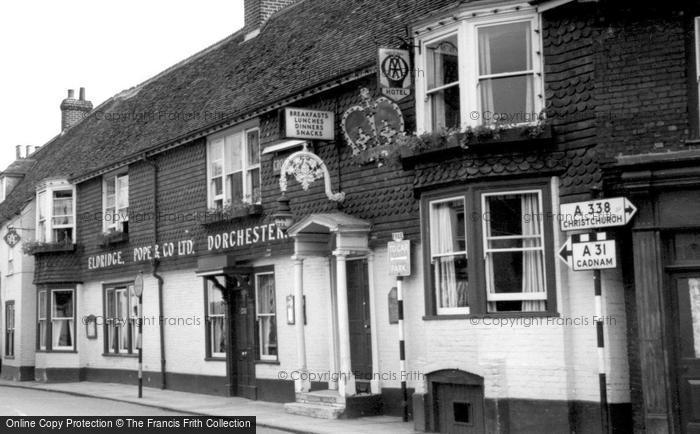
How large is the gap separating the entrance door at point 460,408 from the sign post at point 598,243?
193cm

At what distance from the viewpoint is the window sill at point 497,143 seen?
13320 mm

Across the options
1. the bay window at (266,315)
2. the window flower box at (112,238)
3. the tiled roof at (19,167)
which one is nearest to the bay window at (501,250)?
the bay window at (266,315)

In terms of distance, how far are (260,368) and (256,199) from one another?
144 inches

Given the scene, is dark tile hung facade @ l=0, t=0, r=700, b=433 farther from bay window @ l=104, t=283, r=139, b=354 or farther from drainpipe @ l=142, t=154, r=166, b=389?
bay window @ l=104, t=283, r=139, b=354

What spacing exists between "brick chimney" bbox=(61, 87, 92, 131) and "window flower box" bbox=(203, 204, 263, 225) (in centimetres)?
2069

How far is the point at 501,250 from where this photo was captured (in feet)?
45.3

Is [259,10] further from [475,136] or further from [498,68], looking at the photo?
[475,136]

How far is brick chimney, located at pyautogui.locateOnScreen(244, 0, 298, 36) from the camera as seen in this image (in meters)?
27.2

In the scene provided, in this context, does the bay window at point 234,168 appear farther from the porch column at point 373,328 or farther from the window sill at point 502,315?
the window sill at point 502,315

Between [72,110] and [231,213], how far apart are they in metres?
22.3

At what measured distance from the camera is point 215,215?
21875 mm

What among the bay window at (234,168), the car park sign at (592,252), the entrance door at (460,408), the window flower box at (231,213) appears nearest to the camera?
the car park sign at (592,252)

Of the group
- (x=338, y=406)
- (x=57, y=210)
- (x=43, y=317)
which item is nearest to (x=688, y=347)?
(x=338, y=406)

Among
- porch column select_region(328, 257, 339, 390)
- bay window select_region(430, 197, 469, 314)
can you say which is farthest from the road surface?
bay window select_region(430, 197, 469, 314)
